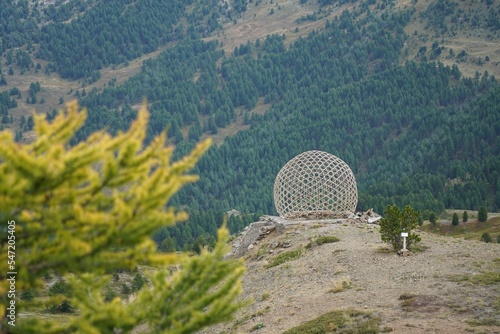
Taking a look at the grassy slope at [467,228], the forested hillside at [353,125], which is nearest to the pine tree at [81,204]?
the grassy slope at [467,228]

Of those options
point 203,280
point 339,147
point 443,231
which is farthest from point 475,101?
point 203,280

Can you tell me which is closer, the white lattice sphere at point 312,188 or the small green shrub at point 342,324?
the small green shrub at point 342,324

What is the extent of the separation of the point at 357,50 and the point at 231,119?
150 feet

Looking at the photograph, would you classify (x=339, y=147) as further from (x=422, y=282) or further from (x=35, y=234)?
(x=35, y=234)

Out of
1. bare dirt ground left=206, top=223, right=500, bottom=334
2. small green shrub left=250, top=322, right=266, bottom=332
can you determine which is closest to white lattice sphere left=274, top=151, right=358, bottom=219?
bare dirt ground left=206, top=223, right=500, bottom=334

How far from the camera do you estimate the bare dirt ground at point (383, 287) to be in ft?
51.7

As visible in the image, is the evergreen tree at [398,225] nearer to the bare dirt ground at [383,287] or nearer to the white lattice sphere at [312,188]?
the bare dirt ground at [383,287]

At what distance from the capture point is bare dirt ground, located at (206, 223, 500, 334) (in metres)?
15.8

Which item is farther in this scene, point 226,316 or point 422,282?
point 422,282

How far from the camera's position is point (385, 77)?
16412 centimetres

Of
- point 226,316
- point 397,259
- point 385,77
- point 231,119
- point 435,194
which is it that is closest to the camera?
point 226,316

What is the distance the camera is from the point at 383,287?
63.1 ft

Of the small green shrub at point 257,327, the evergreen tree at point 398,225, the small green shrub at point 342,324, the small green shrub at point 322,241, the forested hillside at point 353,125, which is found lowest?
the forested hillside at point 353,125

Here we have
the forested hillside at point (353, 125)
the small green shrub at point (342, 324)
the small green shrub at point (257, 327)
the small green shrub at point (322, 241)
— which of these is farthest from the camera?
the forested hillside at point (353, 125)
